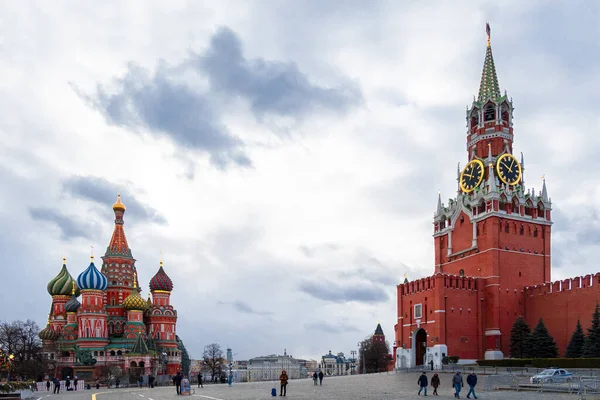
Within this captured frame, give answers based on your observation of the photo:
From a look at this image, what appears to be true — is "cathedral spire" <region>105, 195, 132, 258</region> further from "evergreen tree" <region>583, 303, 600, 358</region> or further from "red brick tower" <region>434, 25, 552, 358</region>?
"evergreen tree" <region>583, 303, 600, 358</region>

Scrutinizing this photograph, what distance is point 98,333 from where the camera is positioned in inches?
3265

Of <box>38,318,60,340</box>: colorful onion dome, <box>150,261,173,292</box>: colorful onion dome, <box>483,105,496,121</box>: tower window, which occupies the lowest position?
<box>38,318,60,340</box>: colorful onion dome

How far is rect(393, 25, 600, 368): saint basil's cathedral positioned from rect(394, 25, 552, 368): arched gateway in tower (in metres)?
0.10

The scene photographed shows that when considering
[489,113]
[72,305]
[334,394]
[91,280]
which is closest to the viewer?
[334,394]

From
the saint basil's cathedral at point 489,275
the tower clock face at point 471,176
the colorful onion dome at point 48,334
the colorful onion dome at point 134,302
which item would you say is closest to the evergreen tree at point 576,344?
the saint basil's cathedral at point 489,275

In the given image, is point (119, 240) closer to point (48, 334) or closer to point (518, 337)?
point (48, 334)

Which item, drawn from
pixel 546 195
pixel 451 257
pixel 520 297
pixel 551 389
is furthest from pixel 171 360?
pixel 551 389

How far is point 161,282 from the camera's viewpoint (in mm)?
92312

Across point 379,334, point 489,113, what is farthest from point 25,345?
point 379,334

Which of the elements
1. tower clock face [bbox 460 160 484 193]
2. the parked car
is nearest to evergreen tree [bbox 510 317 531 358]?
tower clock face [bbox 460 160 484 193]

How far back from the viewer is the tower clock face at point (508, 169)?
234 feet

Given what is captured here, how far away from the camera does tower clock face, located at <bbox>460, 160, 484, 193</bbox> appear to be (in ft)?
238

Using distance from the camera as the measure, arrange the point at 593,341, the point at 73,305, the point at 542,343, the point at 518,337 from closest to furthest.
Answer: the point at 593,341 < the point at 542,343 < the point at 518,337 < the point at 73,305

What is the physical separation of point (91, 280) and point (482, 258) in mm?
48944
